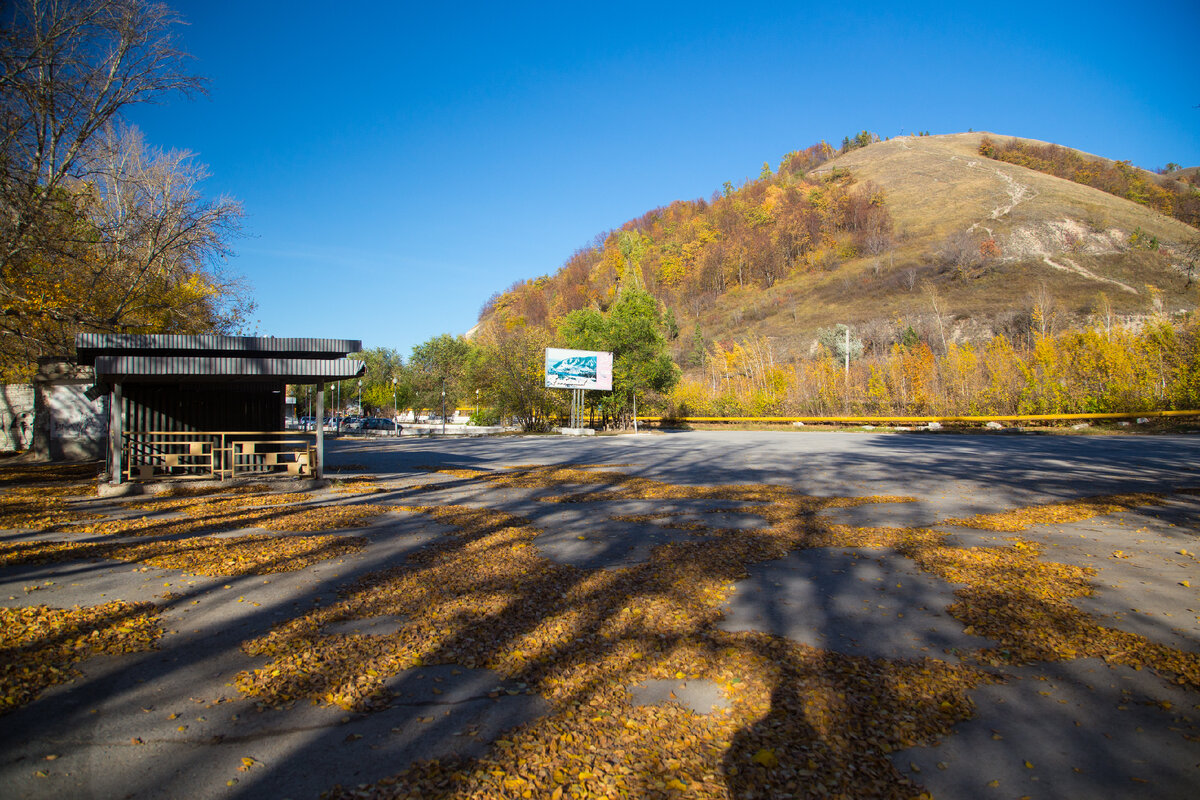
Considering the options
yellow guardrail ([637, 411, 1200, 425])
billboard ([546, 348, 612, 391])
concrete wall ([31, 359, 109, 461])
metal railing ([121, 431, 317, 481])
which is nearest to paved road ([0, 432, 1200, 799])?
metal railing ([121, 431, 317, 481])

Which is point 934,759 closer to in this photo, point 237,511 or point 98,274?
point 237,511

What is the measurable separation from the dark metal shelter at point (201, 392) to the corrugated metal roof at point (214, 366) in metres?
0.02

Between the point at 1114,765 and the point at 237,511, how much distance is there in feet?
36.2

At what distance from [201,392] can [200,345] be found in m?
3.78

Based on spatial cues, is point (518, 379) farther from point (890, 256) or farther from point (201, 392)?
point (890, 256)

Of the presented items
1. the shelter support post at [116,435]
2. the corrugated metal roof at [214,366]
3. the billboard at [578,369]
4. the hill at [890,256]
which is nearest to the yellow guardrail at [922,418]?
the billboard at [578,369]

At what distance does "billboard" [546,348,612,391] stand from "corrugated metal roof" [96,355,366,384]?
2224 centimetres

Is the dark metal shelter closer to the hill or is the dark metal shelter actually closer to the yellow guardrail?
the yellow guardrail

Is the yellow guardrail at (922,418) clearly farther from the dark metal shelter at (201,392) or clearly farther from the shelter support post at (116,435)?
the shelter support post at (116,435)

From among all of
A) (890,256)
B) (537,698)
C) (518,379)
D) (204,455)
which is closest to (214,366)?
(204,455)

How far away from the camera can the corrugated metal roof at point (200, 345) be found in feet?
37.3

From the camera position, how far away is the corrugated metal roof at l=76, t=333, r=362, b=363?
1136 cm

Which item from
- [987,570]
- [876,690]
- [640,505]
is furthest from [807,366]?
[876,690]

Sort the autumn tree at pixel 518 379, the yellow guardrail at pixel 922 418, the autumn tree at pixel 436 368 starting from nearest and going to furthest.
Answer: the yellow guardrail at pixel 922 418 < the autumn tree at pixel 518 379 < the autumn tree at pixel 436 368
